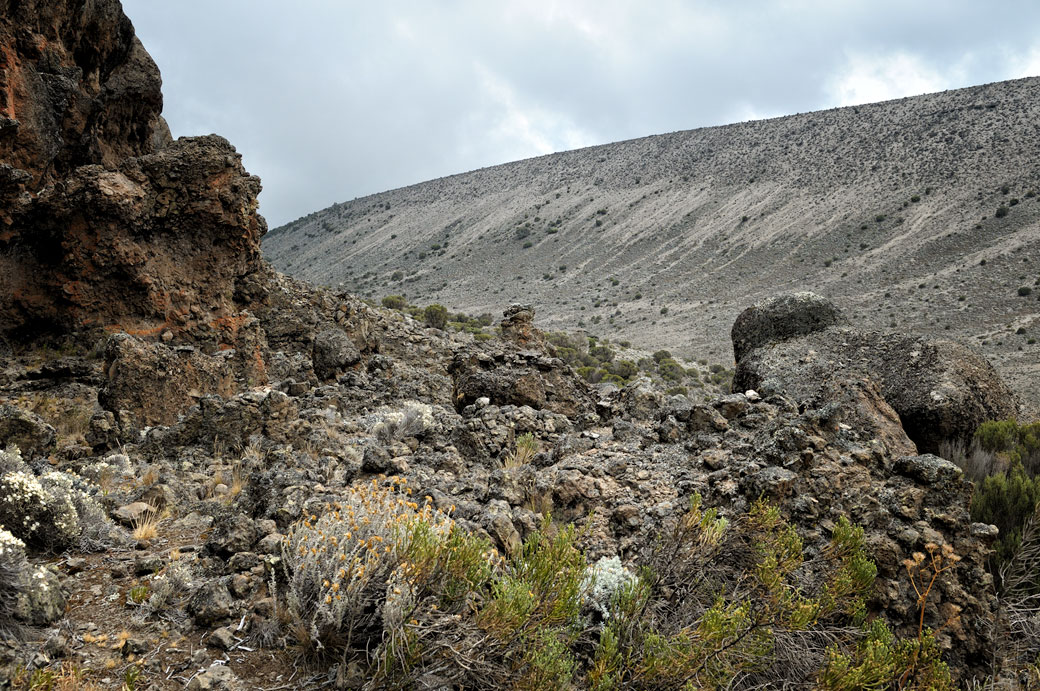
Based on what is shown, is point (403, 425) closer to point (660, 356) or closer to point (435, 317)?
point (435, 317)

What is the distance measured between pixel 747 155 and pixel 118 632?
61.9 meters

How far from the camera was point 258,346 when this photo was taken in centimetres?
882

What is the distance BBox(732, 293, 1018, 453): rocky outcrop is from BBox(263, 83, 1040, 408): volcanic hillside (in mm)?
13194

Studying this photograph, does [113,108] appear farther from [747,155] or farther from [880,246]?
[747,155]

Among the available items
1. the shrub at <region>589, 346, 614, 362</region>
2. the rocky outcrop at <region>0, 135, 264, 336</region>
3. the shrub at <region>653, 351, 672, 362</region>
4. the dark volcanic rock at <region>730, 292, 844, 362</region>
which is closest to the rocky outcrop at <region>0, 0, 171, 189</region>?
the rocky outcrop at <region>0, 135, 264, 336</region>

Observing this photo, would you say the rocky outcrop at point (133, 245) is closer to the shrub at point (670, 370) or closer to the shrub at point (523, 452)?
the shrub at point (523, 452)

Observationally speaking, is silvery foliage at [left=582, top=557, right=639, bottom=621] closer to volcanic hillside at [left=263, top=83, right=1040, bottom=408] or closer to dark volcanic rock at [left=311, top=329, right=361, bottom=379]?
dark volcanic rock at [left=311, top=329, right=361, bottom=379]

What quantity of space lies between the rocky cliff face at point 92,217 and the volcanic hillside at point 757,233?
20557mm

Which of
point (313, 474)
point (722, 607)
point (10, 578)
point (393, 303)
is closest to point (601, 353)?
point (393, 303)

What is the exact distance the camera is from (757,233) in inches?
1802

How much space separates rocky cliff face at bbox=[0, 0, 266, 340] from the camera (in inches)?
291

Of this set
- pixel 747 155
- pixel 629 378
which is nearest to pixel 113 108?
pixel 629 378

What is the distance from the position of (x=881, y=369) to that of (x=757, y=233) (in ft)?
136

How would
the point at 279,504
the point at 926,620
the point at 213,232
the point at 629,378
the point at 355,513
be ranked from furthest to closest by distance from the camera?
1. the point at 629,378
2. the point at 213,232
3. the point at 279,504
4. the point at 926,620
5. the point at 355,513
